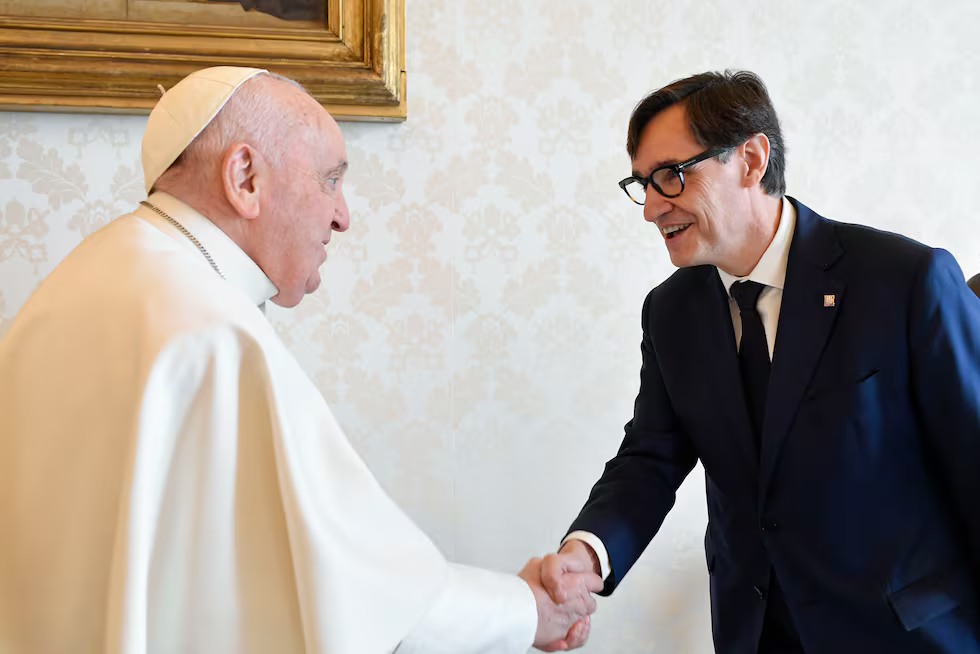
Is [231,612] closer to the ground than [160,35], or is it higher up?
closer to the ground

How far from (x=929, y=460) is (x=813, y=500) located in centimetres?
25

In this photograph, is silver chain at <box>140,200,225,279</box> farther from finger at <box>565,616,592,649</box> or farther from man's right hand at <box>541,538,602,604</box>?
finger at <box>565,616,592,649</box>

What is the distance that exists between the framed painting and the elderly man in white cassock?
116 cm

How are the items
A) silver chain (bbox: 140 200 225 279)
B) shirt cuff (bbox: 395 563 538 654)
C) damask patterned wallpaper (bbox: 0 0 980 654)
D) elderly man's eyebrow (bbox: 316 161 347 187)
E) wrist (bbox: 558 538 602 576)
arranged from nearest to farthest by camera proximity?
shirt cuff (bbox: 395 563 538 654)
silver chain (bbox: 140 200 225 279)
elderly man's eyebrow (bbox: 316 161 347 187)
wrist (bbox: 558 538 602 576)
damask patterned wallpaper (bbox: 0 0 980 654)

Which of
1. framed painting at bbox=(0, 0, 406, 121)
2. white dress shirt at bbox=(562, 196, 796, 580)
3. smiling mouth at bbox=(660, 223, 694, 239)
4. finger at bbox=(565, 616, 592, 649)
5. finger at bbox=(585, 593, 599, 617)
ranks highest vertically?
framed painting at bbox=(0, 0, 406, 121)

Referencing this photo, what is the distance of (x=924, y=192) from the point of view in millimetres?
3115

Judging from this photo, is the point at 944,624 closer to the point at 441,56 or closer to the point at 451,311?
the point at 451,311

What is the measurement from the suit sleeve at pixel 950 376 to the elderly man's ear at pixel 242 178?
132 cm

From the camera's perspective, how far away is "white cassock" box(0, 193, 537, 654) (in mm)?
1357

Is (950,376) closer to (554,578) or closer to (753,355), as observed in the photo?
(753,355)

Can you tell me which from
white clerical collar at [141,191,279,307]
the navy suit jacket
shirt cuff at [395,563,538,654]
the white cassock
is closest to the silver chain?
white clerical collar at [141,191,279,307]

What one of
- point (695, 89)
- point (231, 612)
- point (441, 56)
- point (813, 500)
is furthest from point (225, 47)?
point (813, 500)

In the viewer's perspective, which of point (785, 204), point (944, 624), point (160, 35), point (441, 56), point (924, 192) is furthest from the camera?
point (924, 192)

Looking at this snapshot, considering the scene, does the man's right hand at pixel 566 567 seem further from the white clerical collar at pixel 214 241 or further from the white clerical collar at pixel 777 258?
the white clerical collar at pixel 214 241
